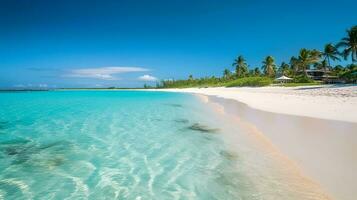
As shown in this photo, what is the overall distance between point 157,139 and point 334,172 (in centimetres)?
597

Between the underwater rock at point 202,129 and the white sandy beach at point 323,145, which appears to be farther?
the underwater rock at point 202,129

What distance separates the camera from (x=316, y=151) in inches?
271

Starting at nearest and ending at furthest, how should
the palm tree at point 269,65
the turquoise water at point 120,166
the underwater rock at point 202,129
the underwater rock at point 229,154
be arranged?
1. the turquoise water at point 120,166
2. the underwater rock at point 229,154
3. the underwater rock at point 202,129
4. the palm tree at point 269,65

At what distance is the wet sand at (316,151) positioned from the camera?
4852mm

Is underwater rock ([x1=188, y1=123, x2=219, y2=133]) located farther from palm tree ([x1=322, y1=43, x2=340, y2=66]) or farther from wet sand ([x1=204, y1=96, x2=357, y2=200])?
palm tree ([x1=322, y1=43, x2=340, y2=66])

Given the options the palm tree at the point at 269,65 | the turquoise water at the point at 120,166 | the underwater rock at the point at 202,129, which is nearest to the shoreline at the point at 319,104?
the underwater rock at the point at 202,129

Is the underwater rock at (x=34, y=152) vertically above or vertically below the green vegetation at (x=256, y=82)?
below

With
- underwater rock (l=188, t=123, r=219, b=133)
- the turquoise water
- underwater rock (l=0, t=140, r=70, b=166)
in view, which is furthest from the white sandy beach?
underwater rock (l=0, t=140, r=70, b=166)

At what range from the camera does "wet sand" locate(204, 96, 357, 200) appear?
4852 millimetres

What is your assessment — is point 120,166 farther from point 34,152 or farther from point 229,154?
point 34,152

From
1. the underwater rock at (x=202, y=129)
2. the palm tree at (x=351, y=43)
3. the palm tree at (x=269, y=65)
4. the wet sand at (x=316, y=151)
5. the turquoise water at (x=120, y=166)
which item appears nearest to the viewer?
the wet sand at (x=316, y=151)

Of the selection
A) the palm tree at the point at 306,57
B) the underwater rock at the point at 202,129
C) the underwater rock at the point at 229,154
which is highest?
the palm tree at the point at 306,57

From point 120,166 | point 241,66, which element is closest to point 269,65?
point 241,66

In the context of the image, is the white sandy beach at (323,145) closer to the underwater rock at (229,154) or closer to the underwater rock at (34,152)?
the underwater rock at (229,154)
